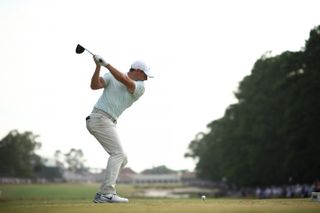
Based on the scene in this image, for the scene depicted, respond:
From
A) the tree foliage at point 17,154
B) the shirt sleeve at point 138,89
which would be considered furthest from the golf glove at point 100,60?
the tree foliage at point 17,154

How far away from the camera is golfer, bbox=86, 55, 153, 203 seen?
1002cm

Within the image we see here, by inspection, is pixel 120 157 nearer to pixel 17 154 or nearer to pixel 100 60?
pixel 100 60

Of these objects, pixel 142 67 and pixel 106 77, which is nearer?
pixel 106 77

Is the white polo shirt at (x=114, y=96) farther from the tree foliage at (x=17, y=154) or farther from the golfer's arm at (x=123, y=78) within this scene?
the tree foliage at (x=17, y=154)

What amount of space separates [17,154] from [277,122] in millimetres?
129947

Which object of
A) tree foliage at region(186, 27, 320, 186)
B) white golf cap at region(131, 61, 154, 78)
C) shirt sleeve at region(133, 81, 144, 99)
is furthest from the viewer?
tree foliage at region(186, 27, 320, 186)

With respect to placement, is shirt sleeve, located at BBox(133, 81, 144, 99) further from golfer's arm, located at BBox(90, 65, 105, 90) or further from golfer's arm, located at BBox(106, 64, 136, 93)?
golfer's arm, located at BBox(90, 65, 105, 90)

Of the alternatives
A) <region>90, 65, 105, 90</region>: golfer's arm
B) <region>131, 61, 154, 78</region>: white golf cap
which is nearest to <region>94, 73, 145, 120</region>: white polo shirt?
<region>90, 65, 105, 90</region>: golfer's arm

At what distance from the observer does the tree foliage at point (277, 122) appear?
159ft

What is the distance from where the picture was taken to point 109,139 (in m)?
10.2

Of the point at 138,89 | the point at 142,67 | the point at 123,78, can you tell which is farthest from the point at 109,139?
the point at 142,67

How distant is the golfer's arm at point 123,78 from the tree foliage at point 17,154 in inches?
6572

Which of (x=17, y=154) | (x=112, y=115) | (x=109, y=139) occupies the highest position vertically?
(x=17, y=154)

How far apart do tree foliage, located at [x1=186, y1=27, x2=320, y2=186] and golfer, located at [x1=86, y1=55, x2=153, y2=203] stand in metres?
39.1
